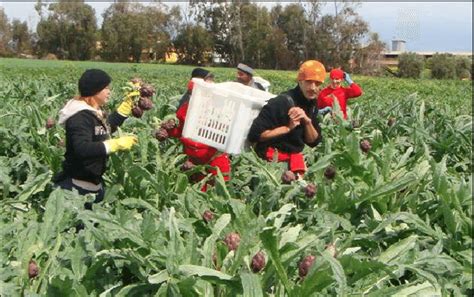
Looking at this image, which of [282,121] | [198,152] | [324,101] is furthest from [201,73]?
[324,101]

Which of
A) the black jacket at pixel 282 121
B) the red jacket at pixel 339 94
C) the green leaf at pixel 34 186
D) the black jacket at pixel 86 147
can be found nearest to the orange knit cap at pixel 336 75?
the red jacket at pixel 339 94

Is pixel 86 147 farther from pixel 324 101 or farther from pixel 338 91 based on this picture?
pixel 338 91

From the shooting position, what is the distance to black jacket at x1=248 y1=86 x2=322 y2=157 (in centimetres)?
468

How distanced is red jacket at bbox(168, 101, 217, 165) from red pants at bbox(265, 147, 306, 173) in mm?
406

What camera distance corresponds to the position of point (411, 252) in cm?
291

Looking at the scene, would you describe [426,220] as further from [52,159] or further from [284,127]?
[52,159]

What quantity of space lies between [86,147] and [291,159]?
5.09 ft

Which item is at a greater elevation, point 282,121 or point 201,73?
point 201,73

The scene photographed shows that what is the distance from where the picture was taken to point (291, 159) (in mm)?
4859

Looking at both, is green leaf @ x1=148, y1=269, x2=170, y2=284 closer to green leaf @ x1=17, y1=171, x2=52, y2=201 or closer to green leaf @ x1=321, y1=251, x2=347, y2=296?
green leaf @ x1=321, y1=251, x2=347, y2=296

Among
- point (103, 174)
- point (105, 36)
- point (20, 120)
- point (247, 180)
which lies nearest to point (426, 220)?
point (247, 180)

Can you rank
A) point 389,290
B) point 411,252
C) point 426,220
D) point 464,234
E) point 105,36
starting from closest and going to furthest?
point 389,290, point 411,252, point 464,234, point 426,220, point 105,36

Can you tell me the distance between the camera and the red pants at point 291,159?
15.8 ft

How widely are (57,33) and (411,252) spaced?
86494 millimetres
